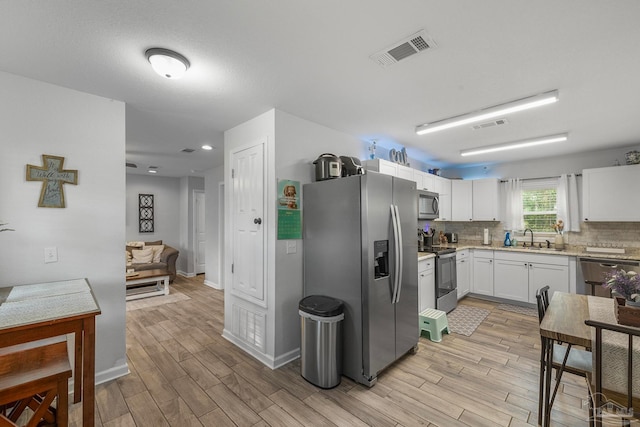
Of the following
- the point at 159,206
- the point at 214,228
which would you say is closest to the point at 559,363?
the point at 214,228

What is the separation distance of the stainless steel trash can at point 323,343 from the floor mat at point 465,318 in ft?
6.58

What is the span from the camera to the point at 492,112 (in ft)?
9.42

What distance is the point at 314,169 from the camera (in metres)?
→ 3.21

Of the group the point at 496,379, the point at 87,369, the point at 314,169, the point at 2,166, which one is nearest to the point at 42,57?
the point at 2,166

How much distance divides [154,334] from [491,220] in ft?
19.1

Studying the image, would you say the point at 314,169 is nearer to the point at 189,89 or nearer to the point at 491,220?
the point at 189,89

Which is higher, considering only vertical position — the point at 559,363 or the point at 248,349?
the point at 559,363

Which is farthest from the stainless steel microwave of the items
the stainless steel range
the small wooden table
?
the small wooden table

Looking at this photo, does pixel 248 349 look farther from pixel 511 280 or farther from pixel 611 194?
pixel 611 194

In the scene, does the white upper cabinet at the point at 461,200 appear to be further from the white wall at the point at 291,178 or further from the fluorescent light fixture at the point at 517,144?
the white wall at the point at 291,178

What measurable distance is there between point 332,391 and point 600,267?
4130 millimetres

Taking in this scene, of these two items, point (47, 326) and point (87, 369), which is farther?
point (87, 369)

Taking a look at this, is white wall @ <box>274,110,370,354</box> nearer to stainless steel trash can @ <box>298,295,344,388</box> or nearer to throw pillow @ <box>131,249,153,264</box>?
stainless steel trash can @ <box>298,295,344,388</box>

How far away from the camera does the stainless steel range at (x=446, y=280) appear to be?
4.04 m
